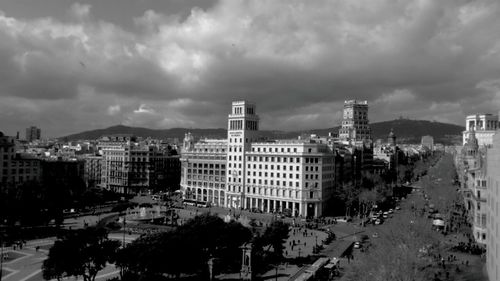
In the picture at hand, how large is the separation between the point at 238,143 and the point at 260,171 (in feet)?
35.0

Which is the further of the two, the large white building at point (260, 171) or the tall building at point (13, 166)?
the large white building at point (260, 171)

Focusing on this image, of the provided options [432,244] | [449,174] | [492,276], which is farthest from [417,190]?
[492,276]

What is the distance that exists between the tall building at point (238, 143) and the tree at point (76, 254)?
72425 mm

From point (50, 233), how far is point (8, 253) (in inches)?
600

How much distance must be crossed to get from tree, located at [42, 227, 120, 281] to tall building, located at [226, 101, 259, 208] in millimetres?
72425

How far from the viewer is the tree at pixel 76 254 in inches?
1957

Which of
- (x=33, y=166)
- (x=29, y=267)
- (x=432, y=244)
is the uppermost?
(x=33, y=166)

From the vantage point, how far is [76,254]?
50.8 m

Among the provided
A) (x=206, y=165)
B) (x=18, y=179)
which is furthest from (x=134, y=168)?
(x=18, y=179)

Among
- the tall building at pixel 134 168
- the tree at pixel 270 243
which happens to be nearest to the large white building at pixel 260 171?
the tall building at pixel 134 168

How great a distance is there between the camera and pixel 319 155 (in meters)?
114

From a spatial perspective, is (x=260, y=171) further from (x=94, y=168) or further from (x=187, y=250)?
(x=94, y=168)

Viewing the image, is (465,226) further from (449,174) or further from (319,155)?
(449,174)

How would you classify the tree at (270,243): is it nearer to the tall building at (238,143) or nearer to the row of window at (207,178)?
the tall building at (238,143)
